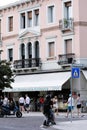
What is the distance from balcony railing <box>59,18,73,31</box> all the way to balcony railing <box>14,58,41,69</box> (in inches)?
187

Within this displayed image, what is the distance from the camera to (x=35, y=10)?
53219mm

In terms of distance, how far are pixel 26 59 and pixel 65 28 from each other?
651cm

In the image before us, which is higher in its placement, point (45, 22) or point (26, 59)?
point (45, 22)

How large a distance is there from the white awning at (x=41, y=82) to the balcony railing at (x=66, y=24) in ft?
14.1

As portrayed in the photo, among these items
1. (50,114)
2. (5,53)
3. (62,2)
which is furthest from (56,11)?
(50,114)

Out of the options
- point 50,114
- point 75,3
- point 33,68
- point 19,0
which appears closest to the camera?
point 50,114

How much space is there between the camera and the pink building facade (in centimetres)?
4738

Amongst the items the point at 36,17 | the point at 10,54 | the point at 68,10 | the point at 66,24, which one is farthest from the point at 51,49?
the point at 10,54

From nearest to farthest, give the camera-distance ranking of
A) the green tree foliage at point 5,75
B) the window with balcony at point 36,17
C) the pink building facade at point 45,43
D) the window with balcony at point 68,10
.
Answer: the green tree foliage at point 5,75 < the pink building facade at point 45,43 < the window with balcony at point 68,10 < the window with balcony at point 36,17

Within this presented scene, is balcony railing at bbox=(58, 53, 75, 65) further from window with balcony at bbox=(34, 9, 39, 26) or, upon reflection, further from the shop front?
window with balcony at bbox=(34, 9, 39, 26)

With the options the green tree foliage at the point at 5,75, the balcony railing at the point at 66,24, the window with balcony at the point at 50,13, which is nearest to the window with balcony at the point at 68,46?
the balcony railing at the point at 66,24

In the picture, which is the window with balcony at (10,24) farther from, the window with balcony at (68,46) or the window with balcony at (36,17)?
the window with balcony at (68,46)

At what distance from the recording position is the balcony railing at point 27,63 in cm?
5153

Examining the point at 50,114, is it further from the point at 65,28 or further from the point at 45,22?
the point at 45,22
